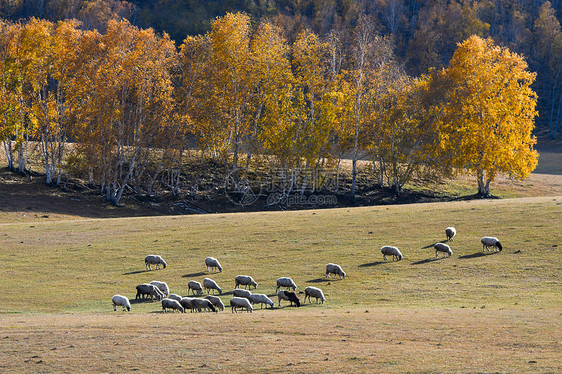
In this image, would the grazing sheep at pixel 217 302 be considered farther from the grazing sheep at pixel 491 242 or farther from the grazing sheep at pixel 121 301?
the grazing sheep at pixel 491 242

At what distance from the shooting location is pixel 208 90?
76.8m

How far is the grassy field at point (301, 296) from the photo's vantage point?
61.3 feet

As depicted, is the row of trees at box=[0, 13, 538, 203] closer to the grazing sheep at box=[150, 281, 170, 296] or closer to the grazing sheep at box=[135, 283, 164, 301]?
the grazing sheep at box=[150, 281, 170, 296]

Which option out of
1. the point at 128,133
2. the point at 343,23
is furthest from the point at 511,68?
the point at 343,23

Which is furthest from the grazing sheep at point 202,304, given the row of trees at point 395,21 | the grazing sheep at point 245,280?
the row of trees at point 395,21

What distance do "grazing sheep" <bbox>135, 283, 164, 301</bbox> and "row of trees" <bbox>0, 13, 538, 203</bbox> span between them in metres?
39.9

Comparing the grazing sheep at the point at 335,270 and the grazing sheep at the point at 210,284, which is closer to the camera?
the grazing sheep at the point at 210,284

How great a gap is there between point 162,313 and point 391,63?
65.3 meters

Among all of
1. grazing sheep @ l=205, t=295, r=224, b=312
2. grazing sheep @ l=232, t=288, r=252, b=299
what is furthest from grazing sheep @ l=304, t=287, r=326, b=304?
grazing sheep @ l=205, t=295, r=224, b=312

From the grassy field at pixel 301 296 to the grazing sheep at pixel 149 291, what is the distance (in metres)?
0.73

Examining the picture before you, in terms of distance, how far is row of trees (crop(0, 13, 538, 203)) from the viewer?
70.1 metres

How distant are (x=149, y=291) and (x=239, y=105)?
49303 mm

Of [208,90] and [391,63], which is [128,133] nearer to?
[208,90]

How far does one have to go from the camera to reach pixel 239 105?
77.1 meters
